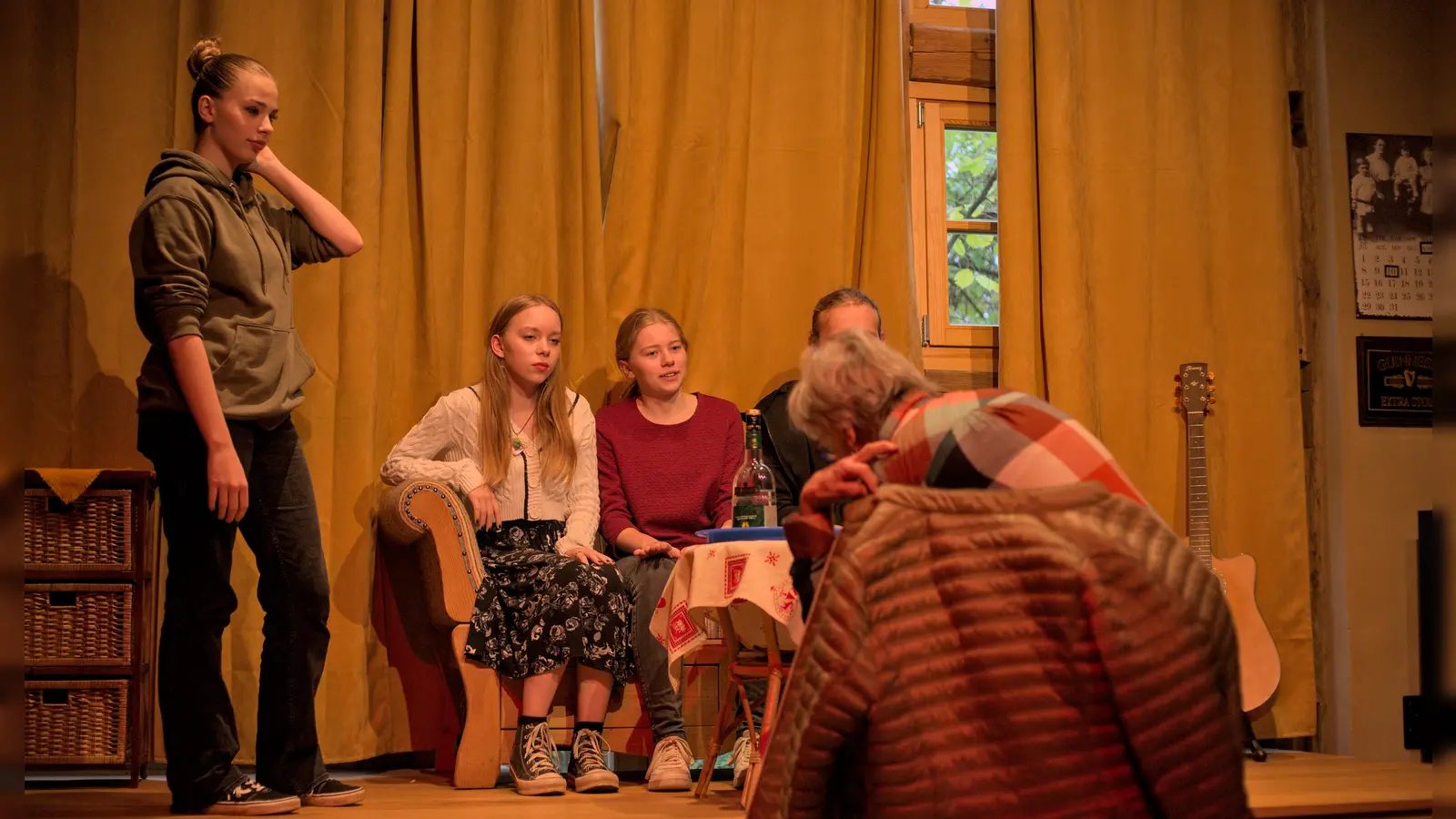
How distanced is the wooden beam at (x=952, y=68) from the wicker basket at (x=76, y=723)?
10.7 feet

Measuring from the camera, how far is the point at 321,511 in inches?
147

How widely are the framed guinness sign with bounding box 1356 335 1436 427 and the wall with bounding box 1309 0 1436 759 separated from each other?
0.10ft

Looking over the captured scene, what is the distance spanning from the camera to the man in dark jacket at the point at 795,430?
3.71 metres

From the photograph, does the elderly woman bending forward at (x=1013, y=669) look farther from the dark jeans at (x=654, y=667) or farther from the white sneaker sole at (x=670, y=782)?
the dark jeans at (x=654, y=667)

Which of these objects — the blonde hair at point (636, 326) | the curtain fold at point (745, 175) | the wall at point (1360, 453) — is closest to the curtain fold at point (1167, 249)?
the wall at point (1360, 453)

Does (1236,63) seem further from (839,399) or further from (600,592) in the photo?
(839,399)

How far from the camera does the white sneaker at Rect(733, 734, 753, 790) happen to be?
3.24 metres

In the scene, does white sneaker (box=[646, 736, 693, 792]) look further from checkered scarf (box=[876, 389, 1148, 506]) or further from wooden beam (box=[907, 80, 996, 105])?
wooden beam (box=[907, 80, 996, 105])

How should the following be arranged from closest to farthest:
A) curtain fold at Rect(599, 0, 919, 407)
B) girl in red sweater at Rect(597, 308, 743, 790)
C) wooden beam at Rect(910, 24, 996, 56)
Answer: girl in red sweater at Rect(597, 308, 743, 790)
curtain fold at Rect(599, 0, 919, 407)
wooden beam at Rect(910, 24, 996, 56)

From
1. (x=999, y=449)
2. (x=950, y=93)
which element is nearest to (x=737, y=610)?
(x=999, y=449)

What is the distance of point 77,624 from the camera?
3248 mm

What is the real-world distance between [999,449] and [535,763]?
1918 mm

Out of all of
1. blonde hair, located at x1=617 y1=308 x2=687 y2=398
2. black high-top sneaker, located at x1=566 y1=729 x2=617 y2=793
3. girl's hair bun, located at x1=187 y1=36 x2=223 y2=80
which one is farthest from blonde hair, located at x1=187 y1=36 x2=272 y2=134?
black high-top sneaker, located at x1=566 y1=729 x2=617 y2=793

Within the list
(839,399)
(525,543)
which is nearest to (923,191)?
(525,543)
